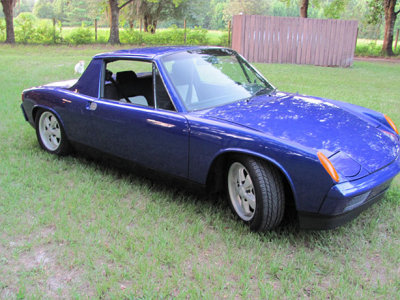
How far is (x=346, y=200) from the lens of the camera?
8.41 feet

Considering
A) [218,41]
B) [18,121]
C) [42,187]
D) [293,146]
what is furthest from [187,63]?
[218,41]

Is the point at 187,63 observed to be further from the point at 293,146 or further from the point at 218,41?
the point at 218,41

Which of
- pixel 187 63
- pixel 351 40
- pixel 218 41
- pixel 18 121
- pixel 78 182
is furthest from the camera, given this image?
pixel 218 41

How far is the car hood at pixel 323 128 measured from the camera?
279cm

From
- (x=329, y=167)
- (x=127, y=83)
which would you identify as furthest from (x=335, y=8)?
(x=329, y=167)

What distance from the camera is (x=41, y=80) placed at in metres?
10.3

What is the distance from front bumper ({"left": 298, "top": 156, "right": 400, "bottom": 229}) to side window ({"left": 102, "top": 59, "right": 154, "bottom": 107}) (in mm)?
2197

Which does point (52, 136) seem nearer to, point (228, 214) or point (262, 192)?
point (228, 214)

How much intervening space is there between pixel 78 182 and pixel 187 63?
1707 millimetres

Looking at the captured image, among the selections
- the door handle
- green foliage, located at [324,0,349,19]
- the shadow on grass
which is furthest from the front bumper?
green foliage, located at [324,0,349,19]

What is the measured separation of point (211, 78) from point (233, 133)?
3.42ft

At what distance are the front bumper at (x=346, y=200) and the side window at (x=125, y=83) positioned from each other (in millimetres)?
2197

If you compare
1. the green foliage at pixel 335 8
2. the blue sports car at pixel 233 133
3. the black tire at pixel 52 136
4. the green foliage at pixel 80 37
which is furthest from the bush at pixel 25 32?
the blue sports car at pixel 233 133

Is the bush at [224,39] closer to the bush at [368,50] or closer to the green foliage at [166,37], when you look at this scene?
the green foliage at [166,37]
